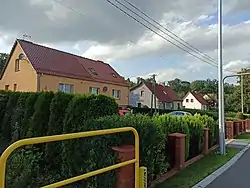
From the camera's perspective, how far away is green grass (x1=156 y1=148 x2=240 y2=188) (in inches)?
300

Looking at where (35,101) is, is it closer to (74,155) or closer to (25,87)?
(74,155)

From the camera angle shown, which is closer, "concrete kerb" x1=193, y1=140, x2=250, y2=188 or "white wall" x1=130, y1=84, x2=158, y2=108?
"concrete kerb" x1=193, y1=140, x2=250, y2=188

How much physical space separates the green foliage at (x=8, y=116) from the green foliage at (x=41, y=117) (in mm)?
2108

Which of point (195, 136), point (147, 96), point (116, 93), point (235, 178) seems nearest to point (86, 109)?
point (235, 178)

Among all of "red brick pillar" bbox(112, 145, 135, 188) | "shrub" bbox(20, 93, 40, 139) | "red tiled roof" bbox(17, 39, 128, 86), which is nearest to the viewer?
"red brick pillar" bbox(112, 145, 135, 188)

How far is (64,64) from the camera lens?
3962 cm

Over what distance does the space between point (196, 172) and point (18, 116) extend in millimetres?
6241

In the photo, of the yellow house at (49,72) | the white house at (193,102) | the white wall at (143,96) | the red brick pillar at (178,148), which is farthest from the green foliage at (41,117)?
the white house at (193,102)

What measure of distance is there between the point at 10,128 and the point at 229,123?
14.9 metres

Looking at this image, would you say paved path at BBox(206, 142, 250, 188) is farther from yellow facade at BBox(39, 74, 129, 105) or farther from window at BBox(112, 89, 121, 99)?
window at BBox(112, 89, 121, 99)

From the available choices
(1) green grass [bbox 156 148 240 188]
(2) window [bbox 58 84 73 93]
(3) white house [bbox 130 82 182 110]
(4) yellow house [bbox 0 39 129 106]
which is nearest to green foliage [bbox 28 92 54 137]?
(1) green grass [bbox 156 148 240 188]

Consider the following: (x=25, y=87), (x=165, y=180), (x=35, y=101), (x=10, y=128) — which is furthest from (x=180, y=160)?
(x=25, y=87)

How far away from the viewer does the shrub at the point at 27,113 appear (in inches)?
429

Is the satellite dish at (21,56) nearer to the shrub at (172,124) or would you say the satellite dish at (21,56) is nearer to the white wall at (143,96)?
the shrub at (172,124)
